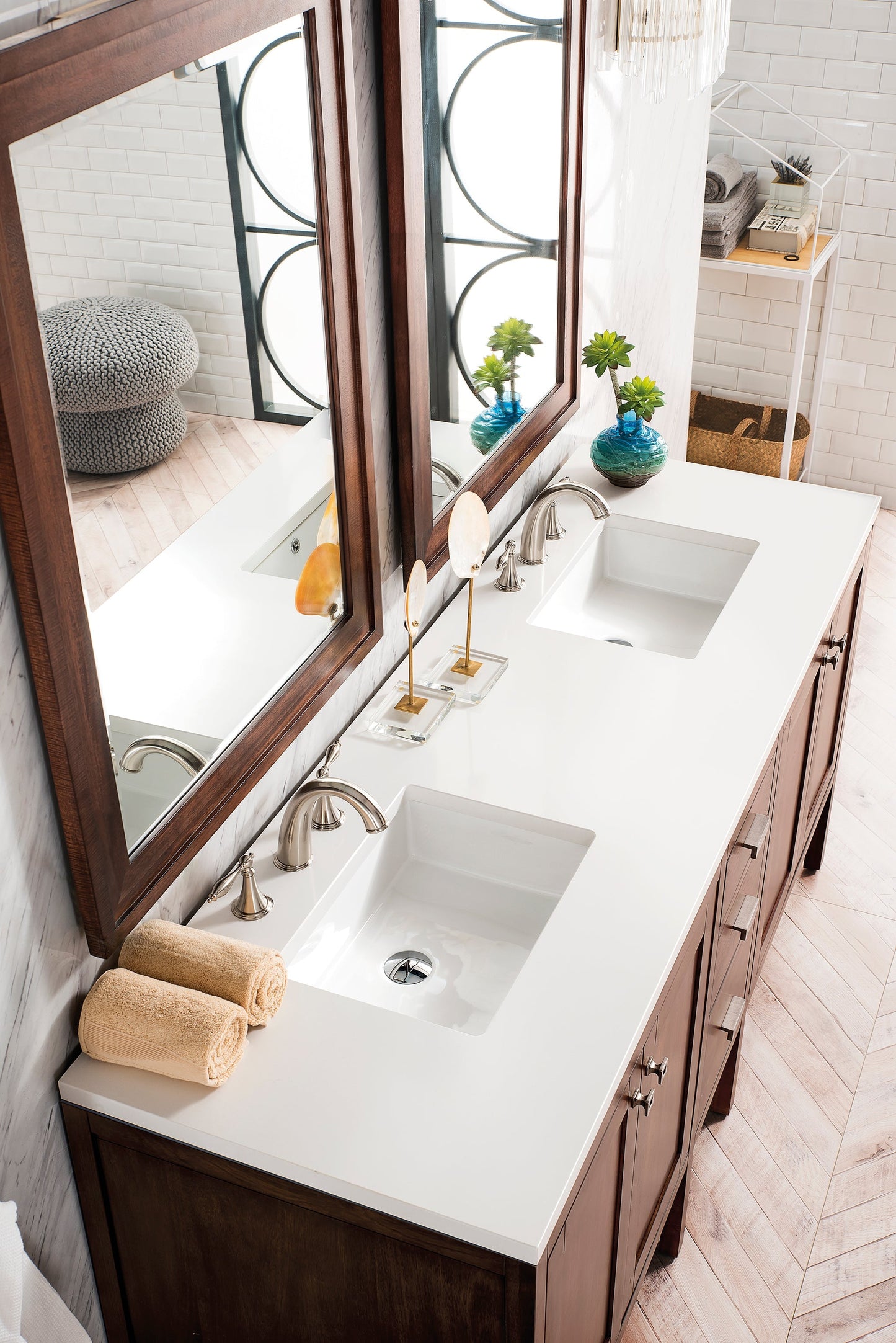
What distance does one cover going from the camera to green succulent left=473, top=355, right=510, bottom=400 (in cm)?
225

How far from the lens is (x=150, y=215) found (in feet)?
4.30

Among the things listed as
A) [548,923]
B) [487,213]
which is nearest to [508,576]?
[487,213]

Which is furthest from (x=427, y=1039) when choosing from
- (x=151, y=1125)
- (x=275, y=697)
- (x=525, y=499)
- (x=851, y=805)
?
(x=851, y=805)

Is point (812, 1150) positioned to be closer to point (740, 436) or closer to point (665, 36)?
point (665, 36)

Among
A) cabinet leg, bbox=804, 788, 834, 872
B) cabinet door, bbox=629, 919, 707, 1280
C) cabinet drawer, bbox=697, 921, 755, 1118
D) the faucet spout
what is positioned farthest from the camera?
cabinet leg, bbox=804, 788, 834, 872

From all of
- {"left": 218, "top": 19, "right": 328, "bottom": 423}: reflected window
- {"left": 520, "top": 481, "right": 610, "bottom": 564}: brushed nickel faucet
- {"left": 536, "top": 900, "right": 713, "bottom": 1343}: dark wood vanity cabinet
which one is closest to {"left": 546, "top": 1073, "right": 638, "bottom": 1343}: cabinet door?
{"left": 536, "top": 900, "right": 713, "bottom": 1343}: dark wood vanity cabinet

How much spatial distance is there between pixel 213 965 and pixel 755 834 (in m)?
0.97

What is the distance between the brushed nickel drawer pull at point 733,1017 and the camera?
87.6 inches

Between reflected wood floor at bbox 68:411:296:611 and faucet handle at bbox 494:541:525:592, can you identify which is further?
faucet handle at bbox 494:541:525:592

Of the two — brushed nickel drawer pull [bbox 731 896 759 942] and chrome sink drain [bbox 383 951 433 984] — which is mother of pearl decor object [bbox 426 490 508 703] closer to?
chrome sink drain [bbox 383 951 433 984]

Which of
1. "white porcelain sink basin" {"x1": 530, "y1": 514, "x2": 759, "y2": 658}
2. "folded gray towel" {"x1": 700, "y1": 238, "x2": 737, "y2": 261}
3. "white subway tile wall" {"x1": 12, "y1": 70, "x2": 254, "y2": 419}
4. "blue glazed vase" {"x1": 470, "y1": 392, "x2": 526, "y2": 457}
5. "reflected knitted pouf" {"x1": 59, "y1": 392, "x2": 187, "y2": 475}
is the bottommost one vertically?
"white porcelain sink basin" {"x1": 530, "y1": 514, "x2": 759, "y2": 658}

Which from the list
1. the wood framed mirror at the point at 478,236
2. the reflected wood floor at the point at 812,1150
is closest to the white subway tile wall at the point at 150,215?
the wood framed mirror at the point at 478,236

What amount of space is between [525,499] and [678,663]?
0.64 metres

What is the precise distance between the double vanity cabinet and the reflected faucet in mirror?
0.24m
